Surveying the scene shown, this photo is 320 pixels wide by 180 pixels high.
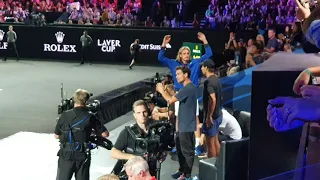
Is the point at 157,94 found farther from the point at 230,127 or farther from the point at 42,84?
the point at 42,84

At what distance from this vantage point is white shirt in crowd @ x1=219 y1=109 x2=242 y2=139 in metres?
7.97

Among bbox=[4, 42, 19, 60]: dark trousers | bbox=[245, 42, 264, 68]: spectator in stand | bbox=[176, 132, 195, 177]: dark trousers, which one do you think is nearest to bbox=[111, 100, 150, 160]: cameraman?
bbox=[176, 132, 195, 177]: dark trousers

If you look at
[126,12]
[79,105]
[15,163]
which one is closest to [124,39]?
[126,12]

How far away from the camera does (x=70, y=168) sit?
6.58m

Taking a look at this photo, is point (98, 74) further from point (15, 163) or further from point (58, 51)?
point (15, 163)

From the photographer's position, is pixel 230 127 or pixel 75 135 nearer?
pixel 75 135

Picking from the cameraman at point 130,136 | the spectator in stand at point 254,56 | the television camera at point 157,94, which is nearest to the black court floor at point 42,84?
the television camera at point 157,94

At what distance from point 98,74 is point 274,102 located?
1810cm

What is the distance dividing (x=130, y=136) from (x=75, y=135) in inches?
38.3

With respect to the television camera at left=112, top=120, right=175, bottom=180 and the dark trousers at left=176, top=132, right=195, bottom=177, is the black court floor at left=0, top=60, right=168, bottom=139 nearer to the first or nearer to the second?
the dark trousers at left=176, top=132, right=195, bottom=177

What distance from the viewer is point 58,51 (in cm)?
2447

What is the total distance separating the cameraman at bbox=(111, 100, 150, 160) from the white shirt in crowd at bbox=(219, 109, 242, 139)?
2.54 meters

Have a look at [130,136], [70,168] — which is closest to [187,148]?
[70,168]

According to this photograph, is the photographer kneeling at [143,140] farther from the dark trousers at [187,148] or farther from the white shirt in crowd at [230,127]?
the white shirt in crowd at [230,127]
